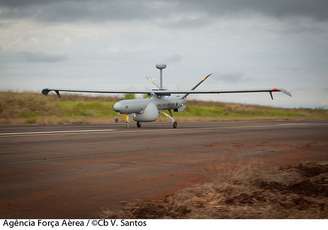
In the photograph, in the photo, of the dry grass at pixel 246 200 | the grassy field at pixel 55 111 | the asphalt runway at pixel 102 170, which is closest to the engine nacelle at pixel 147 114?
the grassy field at pixel 55 111

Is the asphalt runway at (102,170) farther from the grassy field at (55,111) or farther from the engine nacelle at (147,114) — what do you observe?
the grassy field at (55,111)

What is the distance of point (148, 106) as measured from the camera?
36.2m

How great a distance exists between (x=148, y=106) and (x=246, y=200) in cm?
2846

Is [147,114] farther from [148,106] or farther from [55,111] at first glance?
[55,111]

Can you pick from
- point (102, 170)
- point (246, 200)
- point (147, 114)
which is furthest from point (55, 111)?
point (246, 200)

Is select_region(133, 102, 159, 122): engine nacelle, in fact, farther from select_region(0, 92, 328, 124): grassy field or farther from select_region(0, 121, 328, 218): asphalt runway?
select_region(0, 121, 328, 218): asphalt runway

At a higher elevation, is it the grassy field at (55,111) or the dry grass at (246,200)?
the grassy field at (55,111)

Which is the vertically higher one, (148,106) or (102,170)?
(148,106)

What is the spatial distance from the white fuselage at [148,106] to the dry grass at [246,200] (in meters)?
24.8

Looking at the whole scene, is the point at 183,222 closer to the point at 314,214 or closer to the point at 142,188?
the point at 314,214

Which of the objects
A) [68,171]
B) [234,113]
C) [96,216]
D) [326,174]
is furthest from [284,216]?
[234,113]

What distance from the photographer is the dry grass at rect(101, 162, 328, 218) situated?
277 inches

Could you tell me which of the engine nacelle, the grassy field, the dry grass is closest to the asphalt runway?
the dry grass

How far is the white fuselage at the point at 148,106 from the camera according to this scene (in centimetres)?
3500
